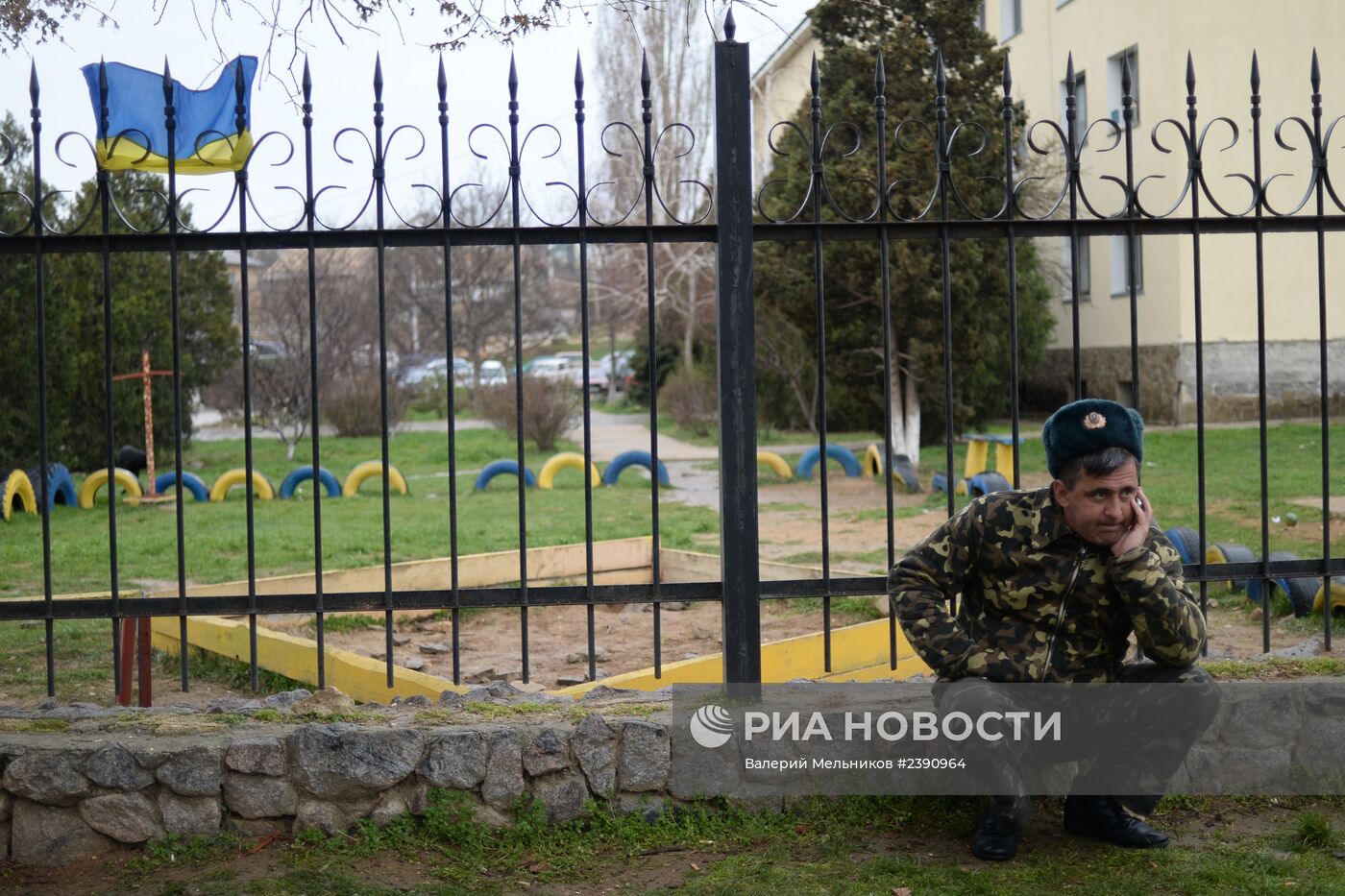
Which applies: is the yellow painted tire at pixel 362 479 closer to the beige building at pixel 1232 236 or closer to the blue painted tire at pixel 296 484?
the blue painted tire at pixel 296 484

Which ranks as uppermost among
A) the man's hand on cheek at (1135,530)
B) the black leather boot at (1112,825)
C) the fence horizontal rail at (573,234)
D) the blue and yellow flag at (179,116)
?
the blue and yellow flag at (179,116)

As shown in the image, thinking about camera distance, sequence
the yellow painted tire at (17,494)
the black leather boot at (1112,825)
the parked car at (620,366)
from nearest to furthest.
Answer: the black leather boot at (1112,825)
the yellow painted tire at (17,494)
the parked car at (620,366)

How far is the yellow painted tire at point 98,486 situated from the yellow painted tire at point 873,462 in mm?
8842

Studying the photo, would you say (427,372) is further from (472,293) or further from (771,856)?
(771,856)

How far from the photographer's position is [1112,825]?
3449mm

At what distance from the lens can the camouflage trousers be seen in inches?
131

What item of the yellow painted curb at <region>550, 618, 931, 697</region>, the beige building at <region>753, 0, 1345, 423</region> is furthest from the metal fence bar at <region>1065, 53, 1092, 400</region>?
the beige building at <region>753, 0, 1345, 423</region>

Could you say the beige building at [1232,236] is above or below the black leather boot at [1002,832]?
above

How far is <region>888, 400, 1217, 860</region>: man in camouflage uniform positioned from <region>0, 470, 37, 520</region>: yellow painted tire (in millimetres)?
11480

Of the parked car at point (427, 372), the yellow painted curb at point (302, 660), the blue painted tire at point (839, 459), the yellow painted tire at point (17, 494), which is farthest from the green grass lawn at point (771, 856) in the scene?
the parked car at point (427, 372)

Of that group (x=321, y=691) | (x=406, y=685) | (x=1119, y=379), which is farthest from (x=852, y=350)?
(x=321, y=691)

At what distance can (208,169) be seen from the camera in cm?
447

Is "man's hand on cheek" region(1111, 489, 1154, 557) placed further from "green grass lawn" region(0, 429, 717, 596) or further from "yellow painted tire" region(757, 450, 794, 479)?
"yellow painted tire" region(757, 450, 794, 479)

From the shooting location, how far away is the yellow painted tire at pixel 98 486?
13508 mm
